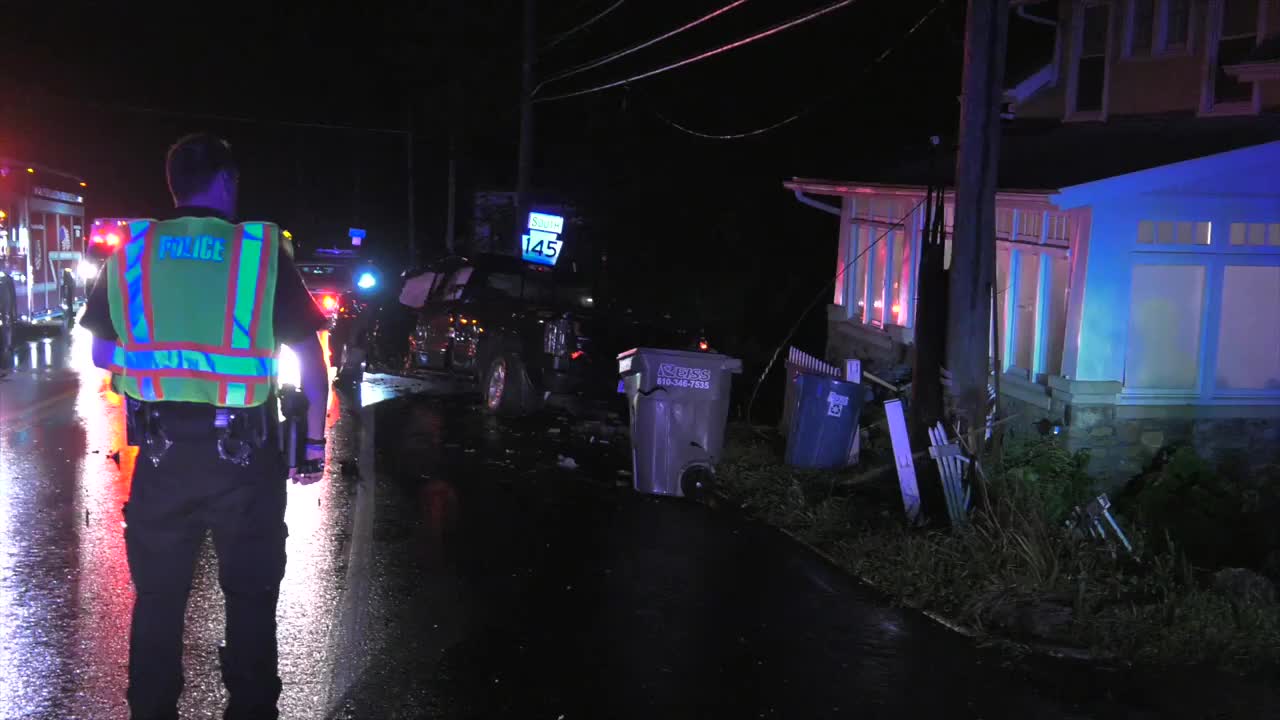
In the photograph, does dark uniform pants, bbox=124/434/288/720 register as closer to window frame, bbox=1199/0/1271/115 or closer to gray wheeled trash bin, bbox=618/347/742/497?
gray wheeled trash bin, bbox=618/347/742/497

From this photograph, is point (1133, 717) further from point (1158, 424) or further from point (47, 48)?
point (47, 48)

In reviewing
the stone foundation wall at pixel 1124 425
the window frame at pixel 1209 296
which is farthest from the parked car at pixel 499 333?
the window frame at pixel 1209 296

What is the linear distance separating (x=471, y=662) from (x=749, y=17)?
22.9m

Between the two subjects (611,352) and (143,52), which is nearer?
(611,352)

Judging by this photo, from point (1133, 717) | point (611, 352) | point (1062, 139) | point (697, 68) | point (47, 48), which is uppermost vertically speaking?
point (47, 48)

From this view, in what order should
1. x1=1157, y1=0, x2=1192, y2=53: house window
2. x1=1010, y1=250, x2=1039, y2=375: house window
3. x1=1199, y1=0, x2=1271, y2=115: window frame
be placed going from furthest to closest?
x1=1157, y1=0, x2=1192, y2=53: house window
x1=1199, y1=0, x2=1271, y2=115: window frame
x1=1010, y1=250, x2=1039, y2=375: house window

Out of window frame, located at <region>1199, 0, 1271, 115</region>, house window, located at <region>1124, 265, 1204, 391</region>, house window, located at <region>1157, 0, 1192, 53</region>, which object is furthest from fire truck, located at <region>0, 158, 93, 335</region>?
window frame, located at <region>1199, 0, 1271, 115</region>

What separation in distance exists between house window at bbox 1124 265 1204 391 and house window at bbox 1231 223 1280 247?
0.53m

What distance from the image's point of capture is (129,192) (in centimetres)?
6888

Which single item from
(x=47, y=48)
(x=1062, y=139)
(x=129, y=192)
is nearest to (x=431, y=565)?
(x=1062, y=139)

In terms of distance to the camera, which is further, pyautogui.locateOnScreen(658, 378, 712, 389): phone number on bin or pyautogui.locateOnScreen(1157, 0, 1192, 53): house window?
pyautogui.locateOnScreen(1157, 0, 1192, 53): house window

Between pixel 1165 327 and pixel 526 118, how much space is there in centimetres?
1709

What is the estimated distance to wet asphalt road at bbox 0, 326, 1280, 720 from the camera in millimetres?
5977

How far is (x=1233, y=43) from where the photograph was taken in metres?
14.8
